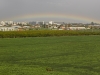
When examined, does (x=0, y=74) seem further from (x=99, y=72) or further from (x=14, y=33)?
(x=14, y=33)

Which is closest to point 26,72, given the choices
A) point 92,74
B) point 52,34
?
point 92,74

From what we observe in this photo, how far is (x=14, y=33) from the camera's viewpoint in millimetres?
62531

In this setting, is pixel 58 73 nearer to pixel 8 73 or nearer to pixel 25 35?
pixel 8 73

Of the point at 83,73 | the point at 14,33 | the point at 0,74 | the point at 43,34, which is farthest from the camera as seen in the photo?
the point at 43,34

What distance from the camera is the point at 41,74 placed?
10.3 m

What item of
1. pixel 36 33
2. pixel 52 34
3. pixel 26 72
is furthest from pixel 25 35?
pixel 26 72

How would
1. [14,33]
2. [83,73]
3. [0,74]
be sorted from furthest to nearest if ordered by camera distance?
[14,33] < [83,73] < [0,74]

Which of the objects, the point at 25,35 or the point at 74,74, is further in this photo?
the point at 25,35

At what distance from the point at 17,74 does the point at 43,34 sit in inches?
2238

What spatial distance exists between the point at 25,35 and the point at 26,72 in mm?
54183

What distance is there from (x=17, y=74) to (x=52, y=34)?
58.9 meters

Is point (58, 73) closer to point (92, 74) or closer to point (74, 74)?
point (74, 74)

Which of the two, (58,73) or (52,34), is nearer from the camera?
(58,73)

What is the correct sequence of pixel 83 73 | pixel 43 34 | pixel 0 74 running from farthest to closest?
1. pixel 43 34
2. pixel 83 73
3. pixel 0 74
